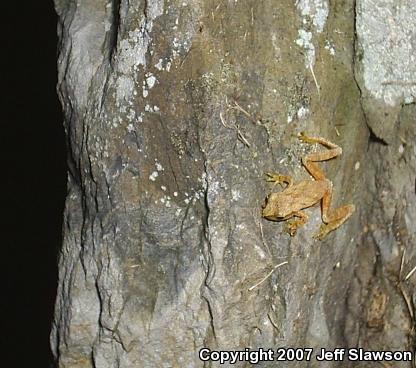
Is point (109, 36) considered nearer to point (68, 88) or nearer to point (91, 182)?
point (68, 88)

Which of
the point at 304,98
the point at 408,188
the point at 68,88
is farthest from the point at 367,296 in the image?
the point at 68,88

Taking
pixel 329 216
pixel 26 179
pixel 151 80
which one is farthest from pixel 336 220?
pixel 26 179

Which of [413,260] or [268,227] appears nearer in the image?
[268,227]

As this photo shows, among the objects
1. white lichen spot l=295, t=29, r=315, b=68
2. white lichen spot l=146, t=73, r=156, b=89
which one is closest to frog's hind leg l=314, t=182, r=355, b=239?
white lichen spot l=295, t=29, r=315, b=68

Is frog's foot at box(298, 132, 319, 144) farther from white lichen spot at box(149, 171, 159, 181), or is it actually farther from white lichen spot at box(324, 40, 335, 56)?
white lichen spot at box(149, 171, 159, 181)

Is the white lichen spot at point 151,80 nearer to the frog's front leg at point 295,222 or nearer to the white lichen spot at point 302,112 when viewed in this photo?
the white lichen spot at point 302,112

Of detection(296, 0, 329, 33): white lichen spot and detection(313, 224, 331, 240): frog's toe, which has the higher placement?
detection(296, 0, 329, 33): white lichen spot

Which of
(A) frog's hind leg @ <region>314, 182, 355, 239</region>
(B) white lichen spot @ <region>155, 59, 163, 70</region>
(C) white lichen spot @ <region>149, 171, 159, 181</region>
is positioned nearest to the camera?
(B) white lichen spot @ <region>155, 59, 163, 70</region>
